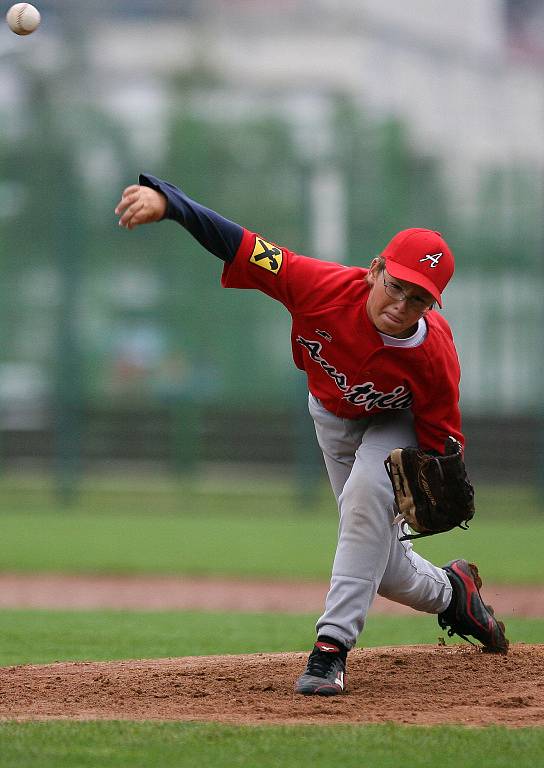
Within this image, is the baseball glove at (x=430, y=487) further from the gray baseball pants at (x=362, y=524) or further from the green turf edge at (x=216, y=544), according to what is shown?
the green turf edge at (x=216, y=544)

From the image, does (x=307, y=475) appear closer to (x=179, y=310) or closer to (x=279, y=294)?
(x=179, y=310)


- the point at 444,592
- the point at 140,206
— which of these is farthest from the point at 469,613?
the point at 140,206

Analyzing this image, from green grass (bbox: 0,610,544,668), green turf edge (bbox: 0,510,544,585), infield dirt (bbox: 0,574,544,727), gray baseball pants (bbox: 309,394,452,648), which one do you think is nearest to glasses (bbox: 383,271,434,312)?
gray baseball pants (bbox: 309,394,452,648)

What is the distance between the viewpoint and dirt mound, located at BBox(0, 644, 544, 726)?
12.2 ft

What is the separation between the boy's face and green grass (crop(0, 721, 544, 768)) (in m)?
1.20

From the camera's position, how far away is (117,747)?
3.29 meters

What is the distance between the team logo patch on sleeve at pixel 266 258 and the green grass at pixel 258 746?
142 centimetres

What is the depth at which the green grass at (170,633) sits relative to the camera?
17.7ft

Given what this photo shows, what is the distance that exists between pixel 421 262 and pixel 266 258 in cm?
50

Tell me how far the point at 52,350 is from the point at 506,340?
16.5 ft

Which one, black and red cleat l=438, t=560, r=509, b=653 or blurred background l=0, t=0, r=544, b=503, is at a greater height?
blurred background l=0, t=0, r=544, b=503

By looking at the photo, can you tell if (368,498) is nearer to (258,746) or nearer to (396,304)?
(396,304)

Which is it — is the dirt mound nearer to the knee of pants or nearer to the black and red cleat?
the black and red cleat

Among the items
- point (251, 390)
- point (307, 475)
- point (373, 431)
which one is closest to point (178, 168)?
point (251, 390)
